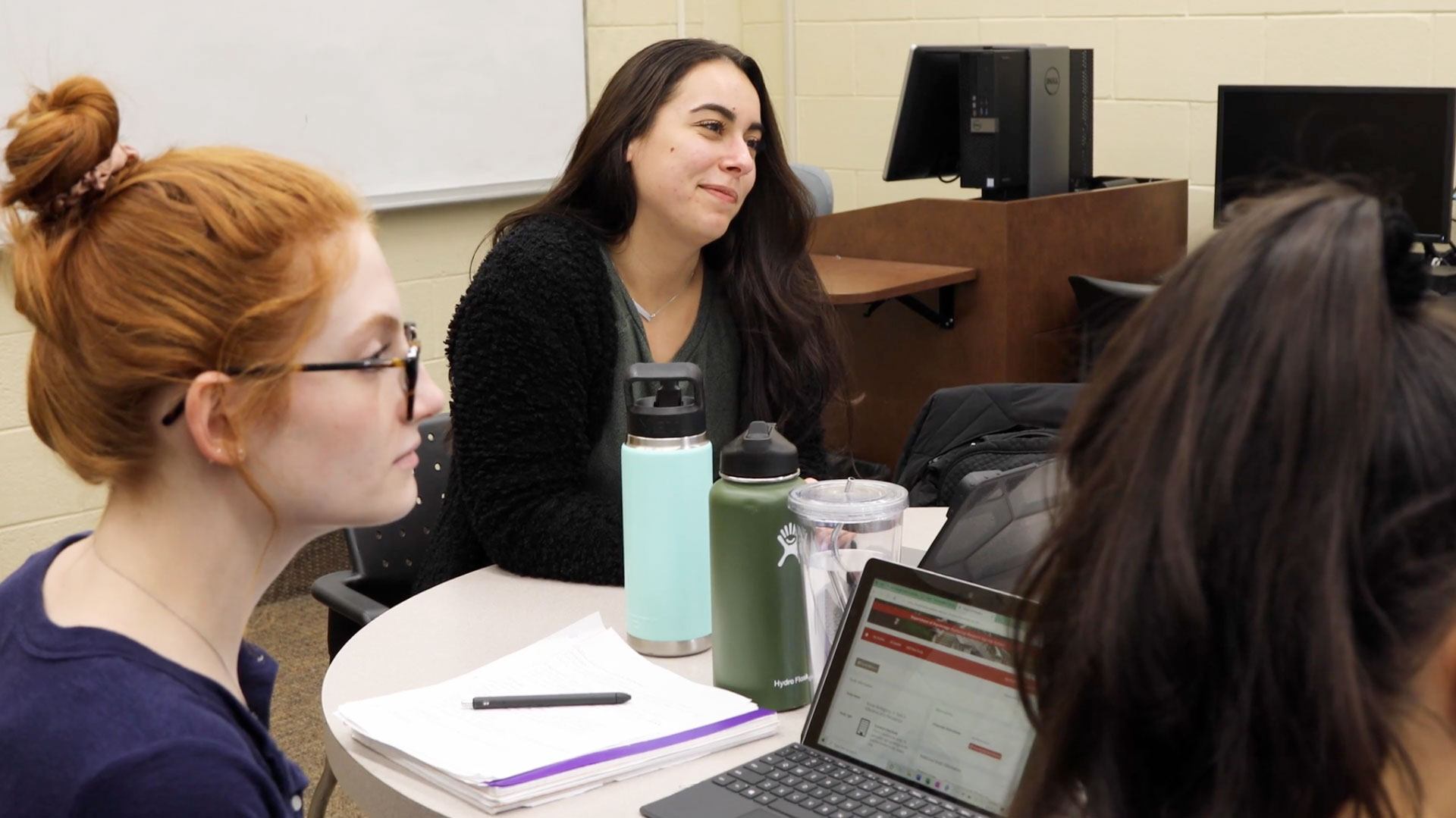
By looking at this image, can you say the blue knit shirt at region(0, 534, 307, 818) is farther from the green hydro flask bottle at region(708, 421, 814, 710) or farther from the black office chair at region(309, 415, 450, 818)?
the black office chair at region(309, 415, 450, 818)

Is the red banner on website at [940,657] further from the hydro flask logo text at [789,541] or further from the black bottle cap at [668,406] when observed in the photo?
the black bottle cap at [668,406]

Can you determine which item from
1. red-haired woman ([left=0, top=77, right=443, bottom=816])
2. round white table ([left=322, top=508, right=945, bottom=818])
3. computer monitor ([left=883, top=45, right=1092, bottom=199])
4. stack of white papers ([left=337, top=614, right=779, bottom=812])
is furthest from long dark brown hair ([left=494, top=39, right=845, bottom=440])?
computer monitor ([left=883, top=45, right=1092, bottom=199])

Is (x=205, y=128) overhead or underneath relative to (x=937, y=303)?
overhead

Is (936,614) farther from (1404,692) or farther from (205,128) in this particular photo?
(205,128)

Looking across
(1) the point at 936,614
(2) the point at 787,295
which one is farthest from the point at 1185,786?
(2) the point at 787,295

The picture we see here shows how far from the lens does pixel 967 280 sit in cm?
325

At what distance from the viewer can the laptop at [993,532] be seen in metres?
1.25

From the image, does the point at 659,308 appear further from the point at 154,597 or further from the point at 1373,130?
the point at 1373,130

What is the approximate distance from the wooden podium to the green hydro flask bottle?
186 centimetres

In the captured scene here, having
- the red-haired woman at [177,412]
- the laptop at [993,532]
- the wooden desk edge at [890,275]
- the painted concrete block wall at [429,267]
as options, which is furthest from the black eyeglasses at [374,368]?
the wooden desk edge at [890,275]

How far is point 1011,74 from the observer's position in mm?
3379

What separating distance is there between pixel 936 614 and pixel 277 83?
2721 millimetres

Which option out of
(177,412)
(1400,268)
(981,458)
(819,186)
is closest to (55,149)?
(177,412)

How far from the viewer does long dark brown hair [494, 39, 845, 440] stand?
2.01 metres
